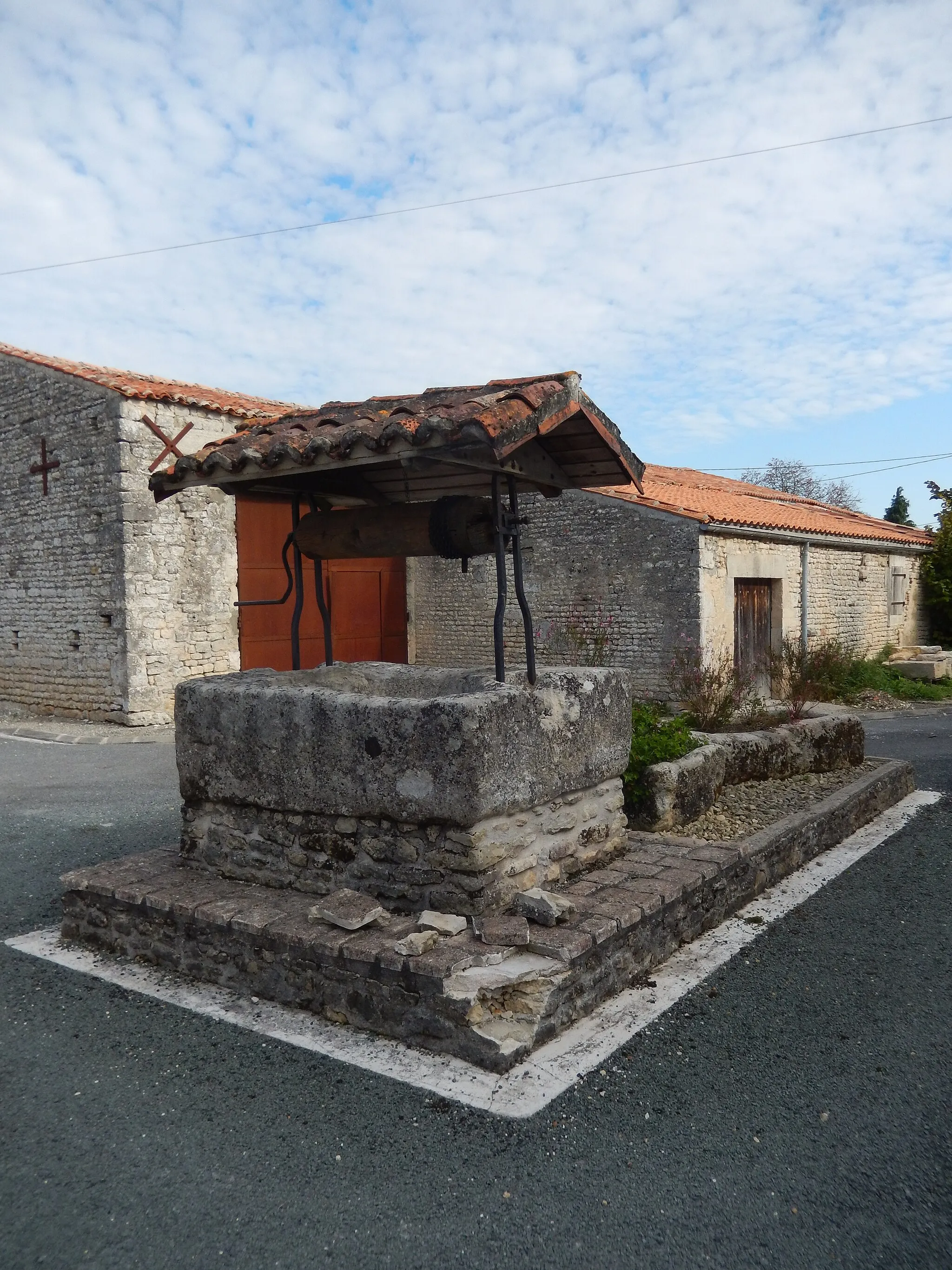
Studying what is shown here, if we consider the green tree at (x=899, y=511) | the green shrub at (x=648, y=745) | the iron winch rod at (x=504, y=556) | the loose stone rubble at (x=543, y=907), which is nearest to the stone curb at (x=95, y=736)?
the green shrub at (x=648, y=745)

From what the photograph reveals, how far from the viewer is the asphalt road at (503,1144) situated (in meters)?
2.12

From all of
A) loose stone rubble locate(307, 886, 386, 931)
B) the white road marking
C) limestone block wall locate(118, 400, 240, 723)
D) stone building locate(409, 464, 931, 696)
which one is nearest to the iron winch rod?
loose stone rubble locate(307, 886, 386, 931)

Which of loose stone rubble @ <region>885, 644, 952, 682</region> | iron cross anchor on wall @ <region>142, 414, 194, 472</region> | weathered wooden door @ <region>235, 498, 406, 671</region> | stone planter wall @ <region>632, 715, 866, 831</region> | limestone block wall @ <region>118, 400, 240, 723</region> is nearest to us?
stone planter wall @ <region>632, 715, 866, 831</region>

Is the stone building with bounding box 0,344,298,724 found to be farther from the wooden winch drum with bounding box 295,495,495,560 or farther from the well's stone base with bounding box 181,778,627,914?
the well's stone base with bounding box 181,778,627,914

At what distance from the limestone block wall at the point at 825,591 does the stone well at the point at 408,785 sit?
7418 millimetres

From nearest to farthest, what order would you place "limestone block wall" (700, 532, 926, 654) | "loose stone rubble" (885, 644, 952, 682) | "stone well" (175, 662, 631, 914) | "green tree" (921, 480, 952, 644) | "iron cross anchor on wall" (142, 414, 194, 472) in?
"stone well" (175, 662, 631, 914)
"iron cross anchor on wall" (142, 414, 194, 472)
"limestone block wall" (700, 532, 926, 654)
"loose stone rubble" (885, 644, 952, 682)
"green tree" (921, 480, 952, 644)

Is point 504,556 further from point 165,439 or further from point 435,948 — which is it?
point 165,439

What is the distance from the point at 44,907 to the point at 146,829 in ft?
4.69

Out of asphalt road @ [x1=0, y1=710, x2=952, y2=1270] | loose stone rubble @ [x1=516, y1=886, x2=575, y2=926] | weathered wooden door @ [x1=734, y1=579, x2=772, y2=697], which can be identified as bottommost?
asphalt road @ [x1=0, y1=710, x2=952, y2=1270]

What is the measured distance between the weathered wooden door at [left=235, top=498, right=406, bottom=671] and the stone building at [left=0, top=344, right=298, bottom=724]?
241 millimetres

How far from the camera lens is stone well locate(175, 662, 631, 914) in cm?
345

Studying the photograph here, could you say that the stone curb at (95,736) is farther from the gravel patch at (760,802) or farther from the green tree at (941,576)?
the green tree at (941,576)

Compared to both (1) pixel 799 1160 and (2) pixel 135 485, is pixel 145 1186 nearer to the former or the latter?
(1) pixel 799 1160

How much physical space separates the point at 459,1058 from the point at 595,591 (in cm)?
940
